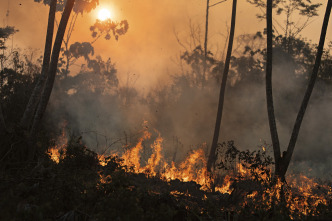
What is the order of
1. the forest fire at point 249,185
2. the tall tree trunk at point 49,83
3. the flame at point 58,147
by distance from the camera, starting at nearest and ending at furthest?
the forest fire at point 249,185 → the tall tree trunk at point 49,83 → the flame at point 58,147

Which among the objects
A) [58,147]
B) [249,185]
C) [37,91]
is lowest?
[249,185]

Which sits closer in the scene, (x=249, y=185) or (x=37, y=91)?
(x=37, y=91)

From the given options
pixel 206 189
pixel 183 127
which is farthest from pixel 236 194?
pixel 183 127

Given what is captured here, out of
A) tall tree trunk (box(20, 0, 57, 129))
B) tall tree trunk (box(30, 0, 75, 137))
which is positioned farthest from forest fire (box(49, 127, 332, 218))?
tall tree trunk (box(20, 0, 57, 129))

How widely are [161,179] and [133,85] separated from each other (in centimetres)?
2493

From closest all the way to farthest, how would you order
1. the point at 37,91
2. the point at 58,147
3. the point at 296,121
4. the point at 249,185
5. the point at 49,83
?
the point at 49,83, the point at 37,91, the point at 249,185, the point at 296,121, the point at 58,147

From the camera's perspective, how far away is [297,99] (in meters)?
23.8

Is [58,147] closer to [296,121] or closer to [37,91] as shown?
[37,91]

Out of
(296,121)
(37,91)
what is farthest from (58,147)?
(296,121)

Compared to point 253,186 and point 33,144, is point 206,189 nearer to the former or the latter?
point 253,186

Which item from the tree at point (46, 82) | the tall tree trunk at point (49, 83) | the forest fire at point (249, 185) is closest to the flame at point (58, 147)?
the forest fire at point (249, 185)

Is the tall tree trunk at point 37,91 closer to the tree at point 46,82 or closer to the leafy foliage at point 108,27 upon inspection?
the tree at point 46,82

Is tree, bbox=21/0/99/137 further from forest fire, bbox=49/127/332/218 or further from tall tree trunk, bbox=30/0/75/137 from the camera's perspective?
forest fire, bbox=49/127/332/218

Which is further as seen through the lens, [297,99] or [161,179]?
[297,99]
